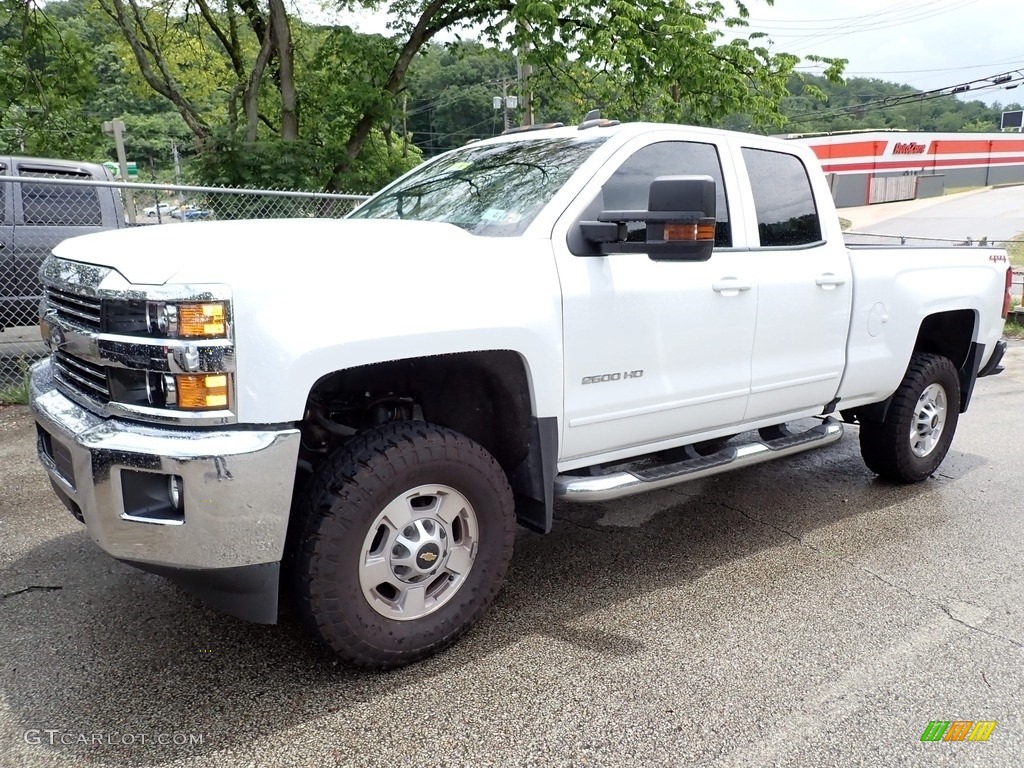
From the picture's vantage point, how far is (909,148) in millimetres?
57281

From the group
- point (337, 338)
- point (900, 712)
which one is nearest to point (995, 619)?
point (900, 712)

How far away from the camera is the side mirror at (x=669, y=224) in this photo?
3.03 m

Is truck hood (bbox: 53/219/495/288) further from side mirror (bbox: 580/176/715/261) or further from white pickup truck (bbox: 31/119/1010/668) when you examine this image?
side mirror (bbox: 580/176/715/261)

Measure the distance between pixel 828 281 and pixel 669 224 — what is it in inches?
61.6

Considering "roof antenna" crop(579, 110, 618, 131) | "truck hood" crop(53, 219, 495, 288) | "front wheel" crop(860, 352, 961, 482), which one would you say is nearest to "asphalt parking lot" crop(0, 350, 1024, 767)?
"front wheel" crop(860, 352, 961, 482)

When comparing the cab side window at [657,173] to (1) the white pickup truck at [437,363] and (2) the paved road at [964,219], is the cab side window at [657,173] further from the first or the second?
(2) the paved road at [964,219]

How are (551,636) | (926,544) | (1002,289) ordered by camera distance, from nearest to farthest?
(551,636), (926,544), (1002,289)

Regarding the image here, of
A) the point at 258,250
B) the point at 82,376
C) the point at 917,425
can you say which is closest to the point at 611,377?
the point at 258,250

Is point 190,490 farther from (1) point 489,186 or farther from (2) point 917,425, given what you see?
(2) point 917,425

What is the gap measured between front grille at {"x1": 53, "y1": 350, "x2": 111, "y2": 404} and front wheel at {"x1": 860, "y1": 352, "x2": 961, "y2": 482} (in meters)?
4.31

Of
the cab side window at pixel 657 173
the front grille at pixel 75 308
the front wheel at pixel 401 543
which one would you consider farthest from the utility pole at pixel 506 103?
the front wheel at pixel 401 543

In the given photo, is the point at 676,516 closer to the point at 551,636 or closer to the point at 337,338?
the point at 551,636

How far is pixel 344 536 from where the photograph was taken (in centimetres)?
270

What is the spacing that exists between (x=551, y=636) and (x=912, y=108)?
3691 inches
